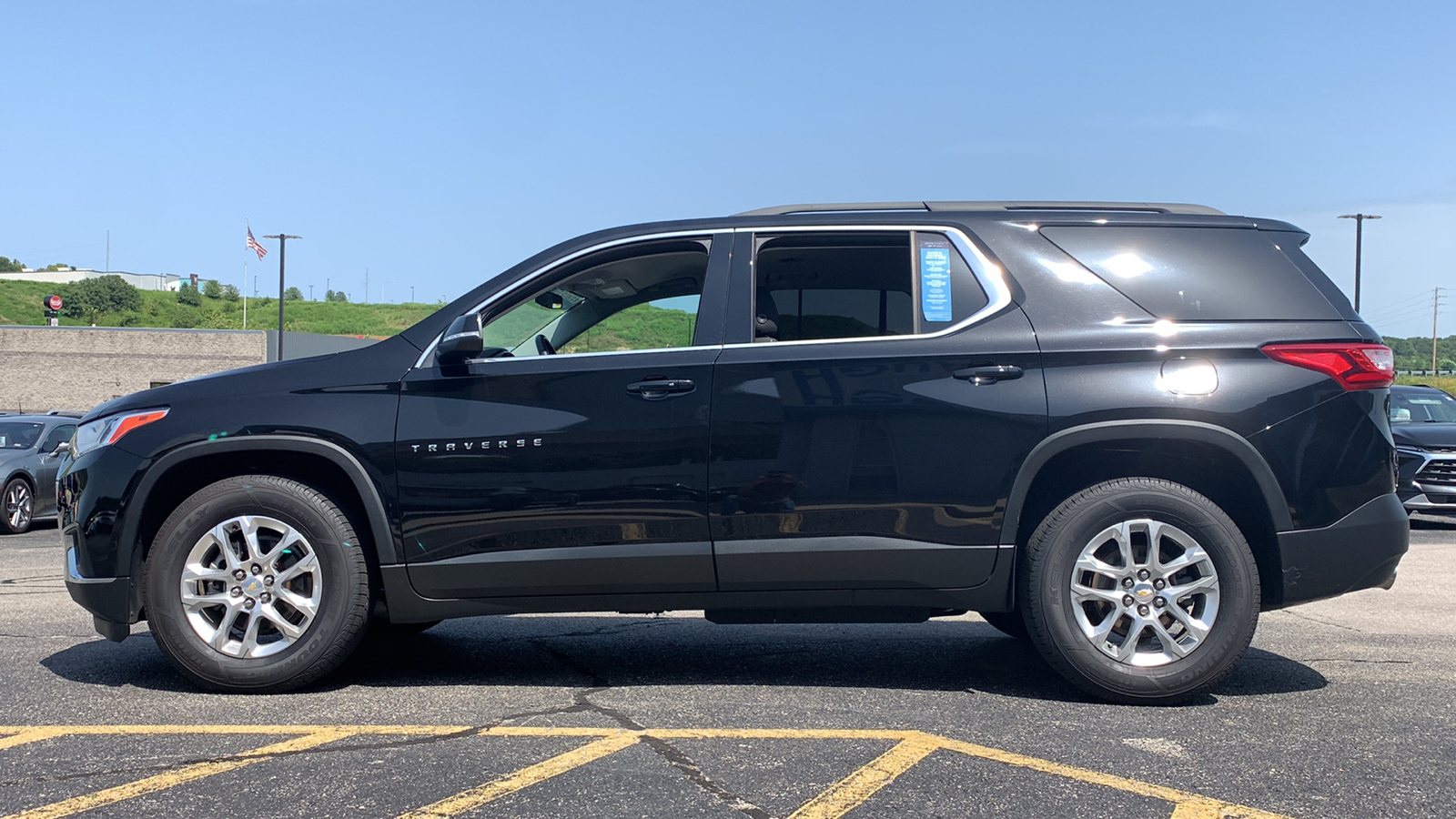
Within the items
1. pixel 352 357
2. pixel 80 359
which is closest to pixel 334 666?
pixel 352 357

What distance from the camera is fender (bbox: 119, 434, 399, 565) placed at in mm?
4582

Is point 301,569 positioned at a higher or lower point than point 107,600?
higher

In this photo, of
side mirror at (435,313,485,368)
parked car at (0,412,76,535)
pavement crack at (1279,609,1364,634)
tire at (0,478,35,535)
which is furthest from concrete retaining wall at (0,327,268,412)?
side mirror at (435,313,485,368)

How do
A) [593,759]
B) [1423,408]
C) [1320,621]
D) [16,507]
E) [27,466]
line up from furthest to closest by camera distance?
[1423,408] → [27,466] → [16,507] → [1320,621] → [593,759]

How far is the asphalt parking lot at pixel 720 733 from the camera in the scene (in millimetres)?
3312

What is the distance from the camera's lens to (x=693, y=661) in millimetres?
5375

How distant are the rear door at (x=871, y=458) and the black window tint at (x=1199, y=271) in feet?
1.59

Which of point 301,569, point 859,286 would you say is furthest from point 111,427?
point 859,286

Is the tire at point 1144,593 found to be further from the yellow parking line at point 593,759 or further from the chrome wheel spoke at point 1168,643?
the yellow parking line at point 593,759

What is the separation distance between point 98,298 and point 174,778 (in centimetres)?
11624

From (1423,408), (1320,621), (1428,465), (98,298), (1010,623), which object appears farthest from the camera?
(98,298)

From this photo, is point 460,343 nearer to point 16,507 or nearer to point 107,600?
point 107,600

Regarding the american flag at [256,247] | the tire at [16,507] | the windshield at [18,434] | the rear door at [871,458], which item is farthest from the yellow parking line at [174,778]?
the american flag at [256,247]

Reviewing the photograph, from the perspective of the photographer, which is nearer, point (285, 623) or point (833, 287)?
point (285, 623)
